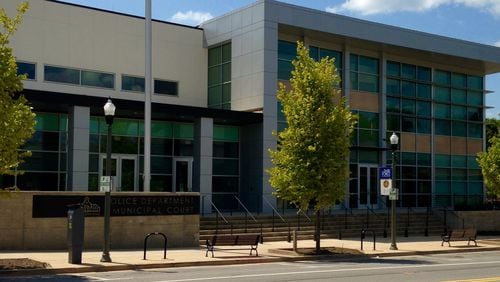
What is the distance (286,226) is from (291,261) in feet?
26.9

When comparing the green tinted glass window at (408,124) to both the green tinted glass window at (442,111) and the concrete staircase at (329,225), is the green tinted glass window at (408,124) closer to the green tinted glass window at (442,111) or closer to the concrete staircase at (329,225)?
the green tinted glass window at (442,111)

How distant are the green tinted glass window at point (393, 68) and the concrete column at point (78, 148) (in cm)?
2088

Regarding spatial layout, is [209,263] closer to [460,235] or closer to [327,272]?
[327,272]

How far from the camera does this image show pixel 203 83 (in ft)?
122

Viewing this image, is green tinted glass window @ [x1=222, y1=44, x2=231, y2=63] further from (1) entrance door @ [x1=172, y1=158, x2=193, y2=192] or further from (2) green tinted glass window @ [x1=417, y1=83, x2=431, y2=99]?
(2) green tinted glass window @ [x1=417, y1=83, x2=431, y2=99]

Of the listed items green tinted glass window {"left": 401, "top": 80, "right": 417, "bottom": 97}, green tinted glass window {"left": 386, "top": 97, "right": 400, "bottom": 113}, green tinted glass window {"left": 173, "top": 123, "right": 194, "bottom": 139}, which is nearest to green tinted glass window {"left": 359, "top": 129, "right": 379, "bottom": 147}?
green tinted glass window {"left": 386, "top": 97, "right": 400, "bottom": 113}

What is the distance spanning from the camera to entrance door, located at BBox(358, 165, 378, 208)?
39.7 m

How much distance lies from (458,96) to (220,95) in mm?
18490

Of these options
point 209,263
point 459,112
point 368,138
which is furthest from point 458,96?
point 209,263

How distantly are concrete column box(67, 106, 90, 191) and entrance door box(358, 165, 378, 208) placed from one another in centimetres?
1805

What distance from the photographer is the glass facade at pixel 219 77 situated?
36.1 metres

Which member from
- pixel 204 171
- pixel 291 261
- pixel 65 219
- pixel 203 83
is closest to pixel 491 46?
pixel 203 83

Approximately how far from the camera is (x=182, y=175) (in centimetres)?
3484

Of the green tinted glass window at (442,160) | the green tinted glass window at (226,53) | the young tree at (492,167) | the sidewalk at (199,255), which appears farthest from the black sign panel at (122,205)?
the green tinted glass window at (442,160)
